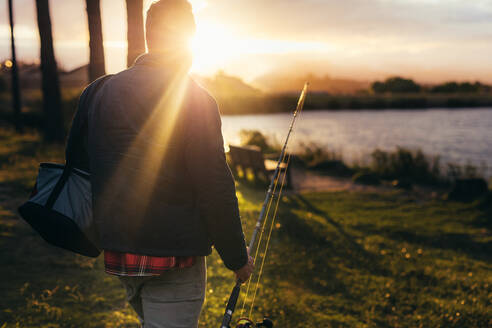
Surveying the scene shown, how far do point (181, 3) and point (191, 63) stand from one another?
0.27 metres

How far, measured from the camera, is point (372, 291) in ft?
17.7

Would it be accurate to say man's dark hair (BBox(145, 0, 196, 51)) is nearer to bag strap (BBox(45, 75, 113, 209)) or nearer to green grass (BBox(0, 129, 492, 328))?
bag strap (BBox(45, 75, 113, 209))

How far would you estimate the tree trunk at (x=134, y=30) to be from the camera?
6027 mm

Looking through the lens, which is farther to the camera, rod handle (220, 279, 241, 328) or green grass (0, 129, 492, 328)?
green grass (0, 129, 492, 328)

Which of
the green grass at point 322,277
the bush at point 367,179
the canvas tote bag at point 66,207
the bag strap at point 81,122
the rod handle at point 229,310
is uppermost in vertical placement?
the bag strap at point 81,122

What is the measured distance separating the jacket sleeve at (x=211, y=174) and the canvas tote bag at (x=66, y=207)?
1.78 feet

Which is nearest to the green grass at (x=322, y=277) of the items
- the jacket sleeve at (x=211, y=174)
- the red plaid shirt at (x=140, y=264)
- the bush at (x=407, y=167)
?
the red plaid shirt at (x=140, y=264)

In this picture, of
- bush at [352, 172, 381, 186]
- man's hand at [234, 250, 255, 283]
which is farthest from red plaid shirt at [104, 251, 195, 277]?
bush at [352, 172, 381, 186]

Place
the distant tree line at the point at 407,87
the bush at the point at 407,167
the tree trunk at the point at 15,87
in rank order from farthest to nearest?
the distant tree line at the point at 407,87 < the tree trunk at the point at 15,87 < the bush at the point at 407,167

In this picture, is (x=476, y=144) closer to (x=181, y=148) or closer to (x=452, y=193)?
(x=452, y=193)

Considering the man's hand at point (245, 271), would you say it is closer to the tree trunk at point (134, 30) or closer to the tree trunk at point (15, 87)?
the tree trunk at point (134, 30)

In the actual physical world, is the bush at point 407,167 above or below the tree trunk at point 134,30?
below

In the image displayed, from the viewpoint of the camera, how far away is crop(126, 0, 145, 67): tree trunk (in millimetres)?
6027

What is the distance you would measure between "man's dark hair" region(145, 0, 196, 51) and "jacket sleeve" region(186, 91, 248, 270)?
1.06 feet
